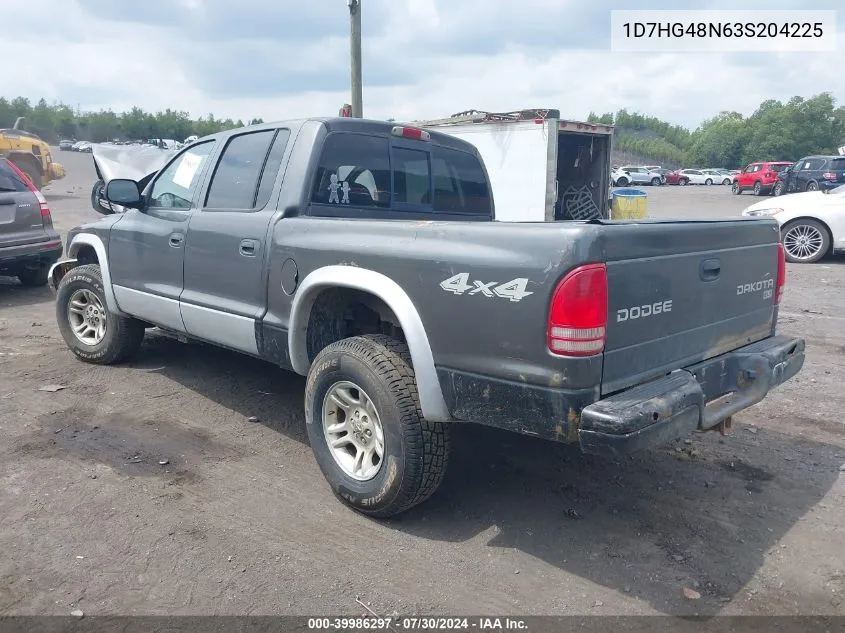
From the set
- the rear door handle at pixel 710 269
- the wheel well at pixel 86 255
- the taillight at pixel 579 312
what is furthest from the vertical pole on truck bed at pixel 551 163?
the taillight at pixel 579 312

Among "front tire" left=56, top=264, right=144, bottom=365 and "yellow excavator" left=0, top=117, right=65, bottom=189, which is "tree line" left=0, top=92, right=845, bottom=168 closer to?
"yellow excavator" left=0, top=117, right=65, bottom=189

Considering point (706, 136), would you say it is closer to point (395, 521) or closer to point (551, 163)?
point (551, 163)

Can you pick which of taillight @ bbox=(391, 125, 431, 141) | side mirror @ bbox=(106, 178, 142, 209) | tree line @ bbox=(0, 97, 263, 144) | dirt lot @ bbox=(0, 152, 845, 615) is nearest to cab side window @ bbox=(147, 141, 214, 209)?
side mirror @ bbox=(106, 178, 142, 209)

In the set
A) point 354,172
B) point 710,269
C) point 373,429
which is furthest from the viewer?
point 354,172

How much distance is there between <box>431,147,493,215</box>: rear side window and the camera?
4.64m

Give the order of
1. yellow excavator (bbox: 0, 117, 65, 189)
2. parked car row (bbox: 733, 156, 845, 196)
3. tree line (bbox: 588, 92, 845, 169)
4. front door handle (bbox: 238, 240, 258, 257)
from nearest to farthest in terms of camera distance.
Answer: front door handle (bbox: 238, 240, 258, 257) < yellow excavator (bbox: 0, 117, 65, 189) < parked car row (bbox: 733, 156, 845, 196) < tree line (bbox: 588, 92, 845, 169)

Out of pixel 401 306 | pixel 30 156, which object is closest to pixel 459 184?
pixel 401 306

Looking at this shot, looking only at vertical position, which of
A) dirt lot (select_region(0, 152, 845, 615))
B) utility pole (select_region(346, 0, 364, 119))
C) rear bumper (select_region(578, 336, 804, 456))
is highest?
utility pole (select_region(346, 0, 364, 119))

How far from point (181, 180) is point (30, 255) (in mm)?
4853

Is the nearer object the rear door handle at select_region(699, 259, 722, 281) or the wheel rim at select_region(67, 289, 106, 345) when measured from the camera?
the rear door handle at select_region(699, 259, 722, 281)

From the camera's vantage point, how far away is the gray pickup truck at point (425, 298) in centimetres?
266

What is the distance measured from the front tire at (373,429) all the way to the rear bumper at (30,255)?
6407mm

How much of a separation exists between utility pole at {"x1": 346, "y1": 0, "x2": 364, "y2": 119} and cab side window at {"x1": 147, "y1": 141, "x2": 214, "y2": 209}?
311 inches

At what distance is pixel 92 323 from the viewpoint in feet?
18.7
